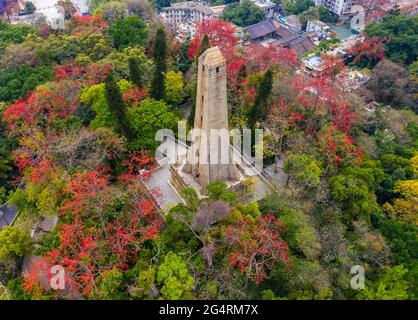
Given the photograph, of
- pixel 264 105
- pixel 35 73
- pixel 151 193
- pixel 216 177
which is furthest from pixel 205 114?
pixel 35 73

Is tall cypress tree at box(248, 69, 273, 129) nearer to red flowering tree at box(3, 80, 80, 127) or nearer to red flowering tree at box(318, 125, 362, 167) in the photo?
red flowering tree at box(318, 125, 362, 167)

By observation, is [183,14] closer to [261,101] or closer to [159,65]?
[159,65]

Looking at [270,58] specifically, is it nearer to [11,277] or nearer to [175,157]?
[175,157]

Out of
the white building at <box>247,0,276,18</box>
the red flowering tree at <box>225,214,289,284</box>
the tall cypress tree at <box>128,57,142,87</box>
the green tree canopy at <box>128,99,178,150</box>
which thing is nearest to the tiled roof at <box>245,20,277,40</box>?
the white building at <box>247,0,276,18</box>

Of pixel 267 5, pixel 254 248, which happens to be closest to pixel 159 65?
pixel 254 248

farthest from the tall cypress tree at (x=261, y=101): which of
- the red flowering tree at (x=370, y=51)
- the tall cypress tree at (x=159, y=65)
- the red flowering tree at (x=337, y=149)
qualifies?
the red flowering tree at (x=370, y=51)
